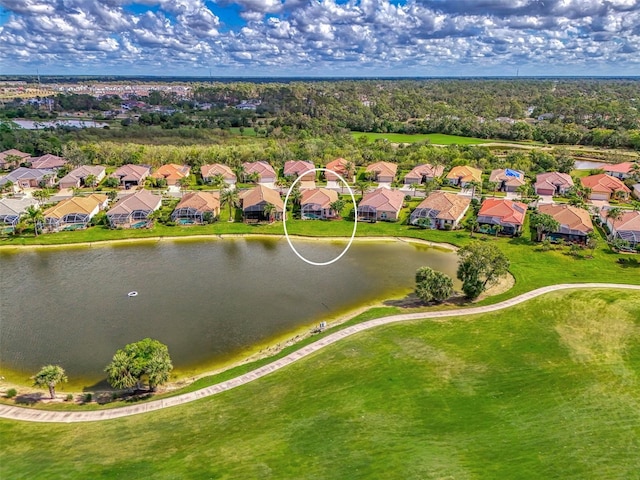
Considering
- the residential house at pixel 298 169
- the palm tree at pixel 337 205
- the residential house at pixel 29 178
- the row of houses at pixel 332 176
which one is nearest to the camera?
the palm tree at pixel 337 205

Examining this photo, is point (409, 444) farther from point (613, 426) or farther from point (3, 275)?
point (3, 275)

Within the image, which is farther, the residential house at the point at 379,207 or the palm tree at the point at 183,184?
the palm tree at the point at 183,184

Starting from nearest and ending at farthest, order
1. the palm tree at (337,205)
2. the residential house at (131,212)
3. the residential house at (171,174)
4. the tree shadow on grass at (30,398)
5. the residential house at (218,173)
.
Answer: the tree shadow on grass at (30,398) → the residential house at (131,212) → the palm tree at (337,205) → the residential house at (171,174) → the residential house at (218,173)

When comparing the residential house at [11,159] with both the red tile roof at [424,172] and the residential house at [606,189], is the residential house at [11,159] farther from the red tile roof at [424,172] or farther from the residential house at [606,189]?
the residential house at [606,189]

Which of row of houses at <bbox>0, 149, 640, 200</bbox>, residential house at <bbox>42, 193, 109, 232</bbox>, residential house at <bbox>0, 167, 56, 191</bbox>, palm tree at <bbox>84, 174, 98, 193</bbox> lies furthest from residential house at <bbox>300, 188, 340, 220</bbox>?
residential house at <bbox>0, 167, 56, 191</bbox>

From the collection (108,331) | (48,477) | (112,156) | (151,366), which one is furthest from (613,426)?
(112,156)

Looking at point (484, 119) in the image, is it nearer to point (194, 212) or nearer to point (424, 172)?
point (424, 172)

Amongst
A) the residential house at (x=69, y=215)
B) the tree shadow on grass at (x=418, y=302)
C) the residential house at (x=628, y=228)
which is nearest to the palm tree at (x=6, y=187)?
the residential house at (x=69, y=215)

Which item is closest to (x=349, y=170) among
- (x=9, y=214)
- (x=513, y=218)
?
(x=513, y=218)
